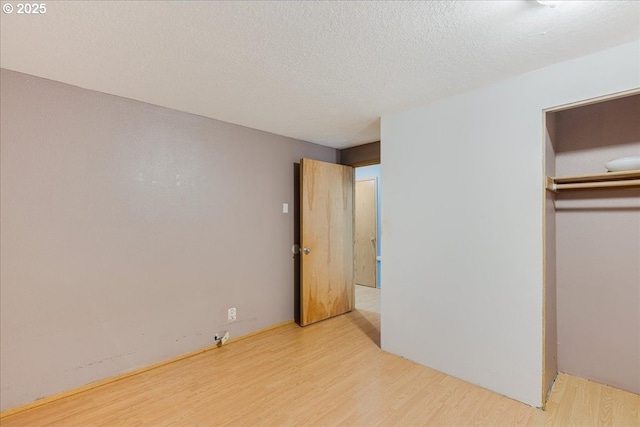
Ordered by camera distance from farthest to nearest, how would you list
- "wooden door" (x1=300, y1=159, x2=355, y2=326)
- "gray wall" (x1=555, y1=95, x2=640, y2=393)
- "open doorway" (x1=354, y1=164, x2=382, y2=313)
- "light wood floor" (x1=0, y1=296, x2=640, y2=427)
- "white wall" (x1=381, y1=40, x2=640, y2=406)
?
"open doorway" (x1=354, y1=164, x2=382, y2=313), "wooden door" (x1=300, y1=159, x2=355, y2=326), "gray wall" (x1=555, y1=95, x2=640, y2=393), "white wall" (x1=381, y1=40, x2=640, y2=406), "light wood floor" (x1=0, y1=296, x2=640, y2=427)

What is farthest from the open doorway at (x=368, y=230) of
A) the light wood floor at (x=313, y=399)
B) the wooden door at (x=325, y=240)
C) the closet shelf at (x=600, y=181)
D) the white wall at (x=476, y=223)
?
the closet shelf at (x=600, y=181)

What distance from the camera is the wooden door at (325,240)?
354cm

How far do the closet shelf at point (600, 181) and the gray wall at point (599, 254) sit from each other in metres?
0.12

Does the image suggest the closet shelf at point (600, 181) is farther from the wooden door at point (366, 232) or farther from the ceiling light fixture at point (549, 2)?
the wooden door at point (366, 232)

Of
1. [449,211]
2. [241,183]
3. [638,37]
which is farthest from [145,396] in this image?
[638,37]

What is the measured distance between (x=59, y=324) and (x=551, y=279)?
361cm

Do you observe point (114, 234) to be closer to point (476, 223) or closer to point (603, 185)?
point (476, 223)

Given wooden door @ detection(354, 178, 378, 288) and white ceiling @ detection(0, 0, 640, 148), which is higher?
white ceiling @ detection(0, 0, 640, 148)

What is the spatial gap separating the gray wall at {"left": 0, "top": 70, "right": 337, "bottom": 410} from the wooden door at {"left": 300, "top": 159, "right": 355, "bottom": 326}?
1.63 ft

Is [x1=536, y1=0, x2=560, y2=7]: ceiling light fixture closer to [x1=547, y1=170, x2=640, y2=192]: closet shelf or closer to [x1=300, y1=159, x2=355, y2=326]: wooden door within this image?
[x1=547, y1=170, x2=640, y2=192]: closet shelf

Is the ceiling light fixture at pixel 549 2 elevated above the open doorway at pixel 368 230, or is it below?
above

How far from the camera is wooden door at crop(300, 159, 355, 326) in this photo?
354cm

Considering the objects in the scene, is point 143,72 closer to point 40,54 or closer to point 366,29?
point 40,54

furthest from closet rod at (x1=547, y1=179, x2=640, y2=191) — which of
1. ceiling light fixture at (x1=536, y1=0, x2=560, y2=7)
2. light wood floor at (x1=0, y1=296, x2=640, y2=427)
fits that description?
light wood floor at (x1=0, y1=296, x2=640, y2=427)
